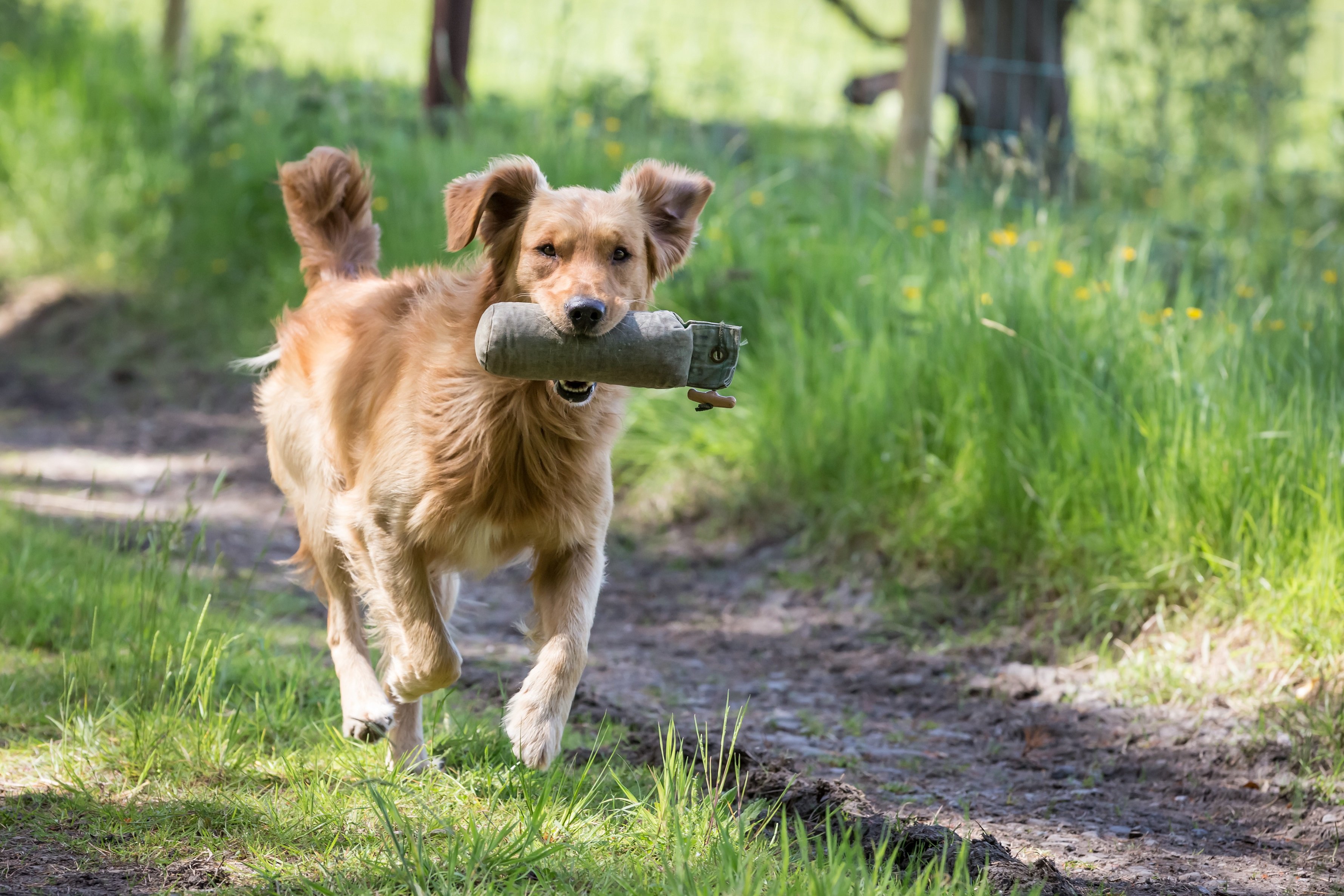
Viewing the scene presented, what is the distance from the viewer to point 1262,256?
704cm

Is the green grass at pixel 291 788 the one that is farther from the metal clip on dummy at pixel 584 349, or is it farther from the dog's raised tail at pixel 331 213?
the dog's raised tail at pixel 331 213

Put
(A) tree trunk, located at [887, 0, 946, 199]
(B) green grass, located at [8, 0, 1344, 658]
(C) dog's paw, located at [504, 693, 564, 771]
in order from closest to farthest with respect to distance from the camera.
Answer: (C) dog's paw, located at [504, 693, 564, 771] → (B) green grass, located at [8, 0, 1344, 658] → (A) tree trunk, located at [887, 0, 946, 199]

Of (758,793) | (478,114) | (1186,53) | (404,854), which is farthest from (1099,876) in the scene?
(1186,53)

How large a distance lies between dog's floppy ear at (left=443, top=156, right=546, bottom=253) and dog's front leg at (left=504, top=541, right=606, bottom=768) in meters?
0.85

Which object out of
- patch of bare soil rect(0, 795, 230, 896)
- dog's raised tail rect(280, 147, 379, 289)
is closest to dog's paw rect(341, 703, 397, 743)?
patch of bare soil rect(0, 795, 230, 896)

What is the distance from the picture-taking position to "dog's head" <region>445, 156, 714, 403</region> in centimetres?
297

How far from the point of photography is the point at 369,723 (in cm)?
303

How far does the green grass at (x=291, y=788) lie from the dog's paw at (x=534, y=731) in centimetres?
6

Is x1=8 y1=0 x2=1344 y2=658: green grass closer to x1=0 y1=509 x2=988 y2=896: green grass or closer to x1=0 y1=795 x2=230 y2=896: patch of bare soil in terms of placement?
x1=0 y1=509 x2=988 y2=896: green grass

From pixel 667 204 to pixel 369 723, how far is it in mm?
1580

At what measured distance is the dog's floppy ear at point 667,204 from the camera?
11.1 feet

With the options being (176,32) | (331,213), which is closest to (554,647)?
(331,213)

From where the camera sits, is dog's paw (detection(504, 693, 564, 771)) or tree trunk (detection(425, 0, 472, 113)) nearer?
dog's paw (detection(504, 693, 564, 771))

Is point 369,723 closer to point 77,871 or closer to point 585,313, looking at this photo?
point 77,871
